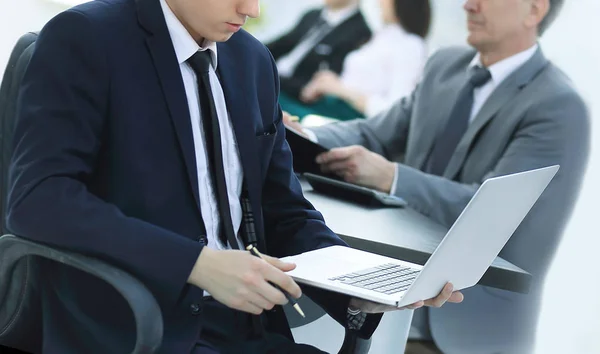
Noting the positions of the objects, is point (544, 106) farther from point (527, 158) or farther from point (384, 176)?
point (384, 176)

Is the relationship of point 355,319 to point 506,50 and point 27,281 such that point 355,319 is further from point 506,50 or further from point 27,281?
point 506,50

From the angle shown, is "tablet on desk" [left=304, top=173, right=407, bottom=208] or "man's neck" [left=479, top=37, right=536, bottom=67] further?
"man's neck" [left=479, top=37, right=536, bottom=67]

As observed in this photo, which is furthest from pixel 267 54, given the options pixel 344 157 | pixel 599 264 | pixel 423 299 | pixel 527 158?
pixel 599 264

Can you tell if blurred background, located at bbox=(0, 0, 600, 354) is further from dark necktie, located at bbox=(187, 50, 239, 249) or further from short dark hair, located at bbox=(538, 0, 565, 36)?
dark necktie, located at bbox=(187, 50, 239, 249)

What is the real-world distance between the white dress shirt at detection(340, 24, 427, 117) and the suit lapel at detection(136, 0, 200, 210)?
347 cm

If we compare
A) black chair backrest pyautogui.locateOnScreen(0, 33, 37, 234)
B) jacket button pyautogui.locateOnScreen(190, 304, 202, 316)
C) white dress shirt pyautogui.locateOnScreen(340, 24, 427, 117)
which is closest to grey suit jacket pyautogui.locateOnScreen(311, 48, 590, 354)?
jacket button pyautogui.locateOnScreen(190, 304, 202, 316)

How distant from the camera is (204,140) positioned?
1.49 metres

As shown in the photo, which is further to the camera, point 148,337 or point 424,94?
point 424,94

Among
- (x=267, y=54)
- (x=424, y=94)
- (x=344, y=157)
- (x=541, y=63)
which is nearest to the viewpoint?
(x=267, y=54)

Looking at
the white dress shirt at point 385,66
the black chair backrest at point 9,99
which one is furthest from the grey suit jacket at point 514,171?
the white dress shirt at point 385,66

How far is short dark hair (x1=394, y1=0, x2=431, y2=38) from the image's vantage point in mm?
4918

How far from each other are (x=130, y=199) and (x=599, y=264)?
2221 mm

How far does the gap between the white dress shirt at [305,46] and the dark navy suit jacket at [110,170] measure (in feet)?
13.1

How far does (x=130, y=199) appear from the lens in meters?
1.38
